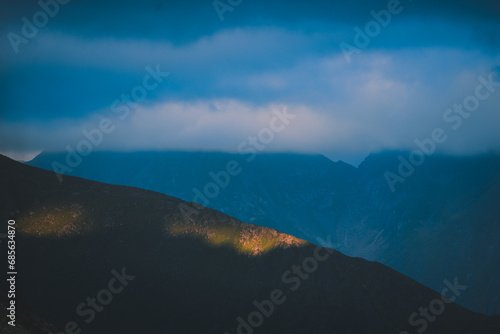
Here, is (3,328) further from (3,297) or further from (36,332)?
(3,297)

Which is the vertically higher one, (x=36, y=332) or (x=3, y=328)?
(x=3, y=328)

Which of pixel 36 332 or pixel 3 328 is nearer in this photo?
pixel 3 328

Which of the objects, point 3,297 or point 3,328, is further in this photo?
point 3,297

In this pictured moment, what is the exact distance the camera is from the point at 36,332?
147375 mm

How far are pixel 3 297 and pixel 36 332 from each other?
18.8 m

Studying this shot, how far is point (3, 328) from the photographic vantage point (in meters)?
135

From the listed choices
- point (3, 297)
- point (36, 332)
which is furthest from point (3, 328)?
point (3, 297)

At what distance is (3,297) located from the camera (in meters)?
157

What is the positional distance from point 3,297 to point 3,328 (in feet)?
80.9

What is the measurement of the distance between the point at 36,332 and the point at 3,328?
1423 centimetres
